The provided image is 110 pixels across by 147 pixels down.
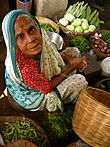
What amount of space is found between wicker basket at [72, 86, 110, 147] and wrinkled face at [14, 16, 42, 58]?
68 cm

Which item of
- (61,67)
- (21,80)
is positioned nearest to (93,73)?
(61,67)

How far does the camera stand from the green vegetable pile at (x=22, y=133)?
78.0 inches

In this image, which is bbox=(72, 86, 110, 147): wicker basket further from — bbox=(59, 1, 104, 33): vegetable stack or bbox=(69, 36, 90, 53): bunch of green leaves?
bbox=(59, 1, 104, 33): vegetable stack

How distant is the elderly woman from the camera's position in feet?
4.67

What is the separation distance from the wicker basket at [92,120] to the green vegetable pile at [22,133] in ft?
2.25

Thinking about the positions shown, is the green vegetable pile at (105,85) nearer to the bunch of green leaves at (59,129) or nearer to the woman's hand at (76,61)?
the woman's hand at (76,61)

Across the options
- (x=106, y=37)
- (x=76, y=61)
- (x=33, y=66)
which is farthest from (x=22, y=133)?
(x=106, y=37)

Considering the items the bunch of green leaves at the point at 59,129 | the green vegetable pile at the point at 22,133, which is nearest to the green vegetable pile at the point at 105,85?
the bunch of green leaves at the point at 59,129

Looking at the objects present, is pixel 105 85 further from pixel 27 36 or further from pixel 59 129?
pixel 27 36

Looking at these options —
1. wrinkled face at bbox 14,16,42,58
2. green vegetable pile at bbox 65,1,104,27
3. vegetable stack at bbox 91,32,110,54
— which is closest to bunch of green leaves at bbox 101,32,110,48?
vegetable stack at bbox 91,32,110,54

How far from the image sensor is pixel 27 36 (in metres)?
1.46

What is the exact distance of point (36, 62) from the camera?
1.77 metres

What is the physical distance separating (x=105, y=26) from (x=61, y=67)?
348 cm

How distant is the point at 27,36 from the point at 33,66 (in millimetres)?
393
